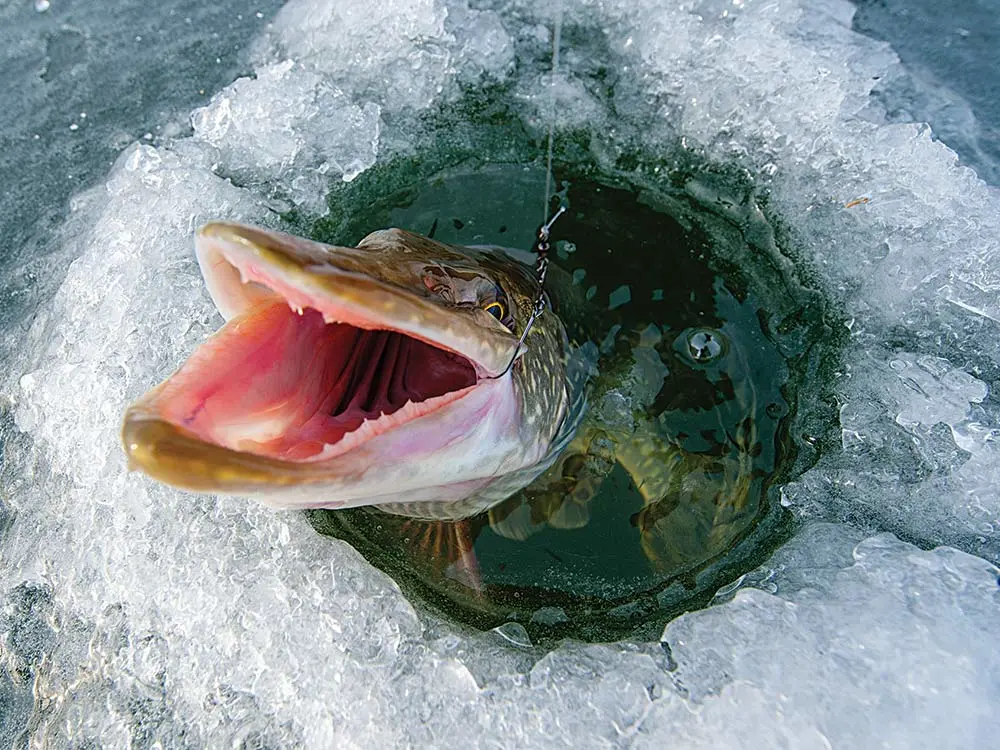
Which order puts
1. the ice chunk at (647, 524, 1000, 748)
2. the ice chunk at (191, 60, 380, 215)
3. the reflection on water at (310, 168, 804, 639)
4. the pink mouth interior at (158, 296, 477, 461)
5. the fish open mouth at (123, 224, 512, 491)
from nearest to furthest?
1. the fish open mouth at (123, 224, 512, 491)
2. the pink mouth interior at (158, 296, 477, 461)
3. the ice chunk at (647, 524, 1000, 748)
4. the reflection on water at (310, 168, 804, 639)
5. the ice chunk at (191, 60, 380, 215)

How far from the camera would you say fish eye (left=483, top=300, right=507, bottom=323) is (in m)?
1.49

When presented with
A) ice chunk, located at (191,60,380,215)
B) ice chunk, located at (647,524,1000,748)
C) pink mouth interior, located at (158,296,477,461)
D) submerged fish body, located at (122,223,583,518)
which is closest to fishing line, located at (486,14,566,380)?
submerged fish body, located at (122,223,583,518)

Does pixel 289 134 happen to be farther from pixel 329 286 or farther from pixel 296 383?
pixel 329 286

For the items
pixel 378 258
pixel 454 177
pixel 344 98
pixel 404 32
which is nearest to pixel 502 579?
pixel 378 258

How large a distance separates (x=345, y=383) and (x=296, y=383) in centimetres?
15

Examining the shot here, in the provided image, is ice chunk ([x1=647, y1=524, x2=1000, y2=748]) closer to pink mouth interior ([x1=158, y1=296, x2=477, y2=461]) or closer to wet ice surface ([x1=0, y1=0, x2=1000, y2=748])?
wet ice surface ([x1=0, y1=0, x2=1000, y2=748])

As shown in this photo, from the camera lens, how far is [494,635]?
68.3 inches

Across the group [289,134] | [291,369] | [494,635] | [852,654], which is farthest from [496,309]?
[289,134]

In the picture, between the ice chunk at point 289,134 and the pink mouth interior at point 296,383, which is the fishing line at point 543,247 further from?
the ice chunk at point 289,134

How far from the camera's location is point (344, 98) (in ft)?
8.07

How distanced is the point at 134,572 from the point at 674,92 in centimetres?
209

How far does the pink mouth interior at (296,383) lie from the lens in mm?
1158

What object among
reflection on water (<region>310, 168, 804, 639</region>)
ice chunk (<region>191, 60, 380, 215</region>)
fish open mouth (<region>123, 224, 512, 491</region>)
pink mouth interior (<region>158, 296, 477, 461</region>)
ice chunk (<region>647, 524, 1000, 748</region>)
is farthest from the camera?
ice chunk (<region>191, 60, 380, 215</region>)

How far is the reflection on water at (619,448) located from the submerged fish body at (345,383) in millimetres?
337
